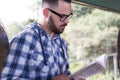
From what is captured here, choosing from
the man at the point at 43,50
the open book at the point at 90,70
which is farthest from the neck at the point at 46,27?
the open book at the point at 90,70

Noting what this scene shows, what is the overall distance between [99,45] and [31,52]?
2.38m

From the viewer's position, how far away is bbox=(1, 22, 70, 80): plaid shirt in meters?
1.62

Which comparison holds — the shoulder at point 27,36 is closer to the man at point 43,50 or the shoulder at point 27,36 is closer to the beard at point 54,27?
the man at point 43,50

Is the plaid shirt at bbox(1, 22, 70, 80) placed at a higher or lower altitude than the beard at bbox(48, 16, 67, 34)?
lower

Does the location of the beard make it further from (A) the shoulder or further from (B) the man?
Answer: (A) the shoulder

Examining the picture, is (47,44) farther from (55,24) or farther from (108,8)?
(108,8)

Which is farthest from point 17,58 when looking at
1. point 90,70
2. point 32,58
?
point 90,70

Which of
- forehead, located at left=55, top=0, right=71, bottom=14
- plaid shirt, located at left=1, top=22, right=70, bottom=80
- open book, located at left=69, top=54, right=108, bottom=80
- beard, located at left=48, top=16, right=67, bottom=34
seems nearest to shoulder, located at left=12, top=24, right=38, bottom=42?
plaid shirt, located at left=1, top=22, right=70, bottom=80

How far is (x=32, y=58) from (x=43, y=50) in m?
0.11

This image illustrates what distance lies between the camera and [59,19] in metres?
1.81

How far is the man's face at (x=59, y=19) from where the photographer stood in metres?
1.81

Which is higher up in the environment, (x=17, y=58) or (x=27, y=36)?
(x=27, y=36)

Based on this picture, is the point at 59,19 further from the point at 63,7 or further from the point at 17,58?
the point at 17,58

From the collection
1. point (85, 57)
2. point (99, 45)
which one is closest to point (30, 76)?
point (85, 57)
